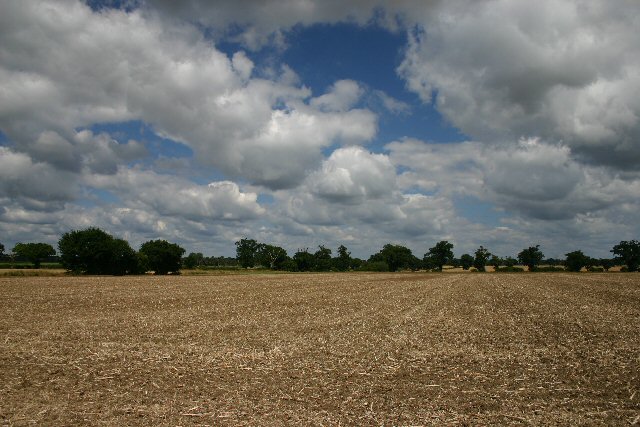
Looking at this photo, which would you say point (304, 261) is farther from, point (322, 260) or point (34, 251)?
point (34, 251)

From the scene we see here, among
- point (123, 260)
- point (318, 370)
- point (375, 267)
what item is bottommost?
point (318, 370)

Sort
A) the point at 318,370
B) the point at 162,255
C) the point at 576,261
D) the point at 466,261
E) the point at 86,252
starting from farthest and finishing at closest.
→ 1. the point at 466,261
2. the point at 576,261
3. the point at 162,255
4. the point at 86,252
5. the point at 318,370

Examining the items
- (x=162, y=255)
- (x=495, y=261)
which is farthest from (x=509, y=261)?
(x=162, y=255)

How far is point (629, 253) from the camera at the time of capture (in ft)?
512

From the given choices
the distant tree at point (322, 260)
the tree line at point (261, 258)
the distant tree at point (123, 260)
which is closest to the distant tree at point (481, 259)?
the tree line at point (261, 258)

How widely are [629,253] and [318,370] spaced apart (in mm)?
185016

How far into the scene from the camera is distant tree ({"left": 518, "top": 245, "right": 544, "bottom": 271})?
166m

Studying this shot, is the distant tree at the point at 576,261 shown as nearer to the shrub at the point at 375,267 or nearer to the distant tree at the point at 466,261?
the distant tree at the point at 466,261

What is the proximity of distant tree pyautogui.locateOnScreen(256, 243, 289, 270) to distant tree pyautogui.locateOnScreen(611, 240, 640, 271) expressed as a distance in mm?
134405

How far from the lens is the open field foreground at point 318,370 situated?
982 cm

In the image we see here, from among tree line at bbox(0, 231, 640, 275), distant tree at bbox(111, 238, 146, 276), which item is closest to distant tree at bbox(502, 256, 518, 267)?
tree line at bbox(0, 231, 640, 275)

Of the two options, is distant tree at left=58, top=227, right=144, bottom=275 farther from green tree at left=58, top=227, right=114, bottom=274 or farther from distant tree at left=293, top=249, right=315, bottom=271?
distant tree at left=293, top=249, right=315, bottom=271

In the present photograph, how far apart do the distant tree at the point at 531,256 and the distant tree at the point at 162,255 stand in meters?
133

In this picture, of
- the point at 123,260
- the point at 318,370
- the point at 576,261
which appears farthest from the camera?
the point at 576,261
